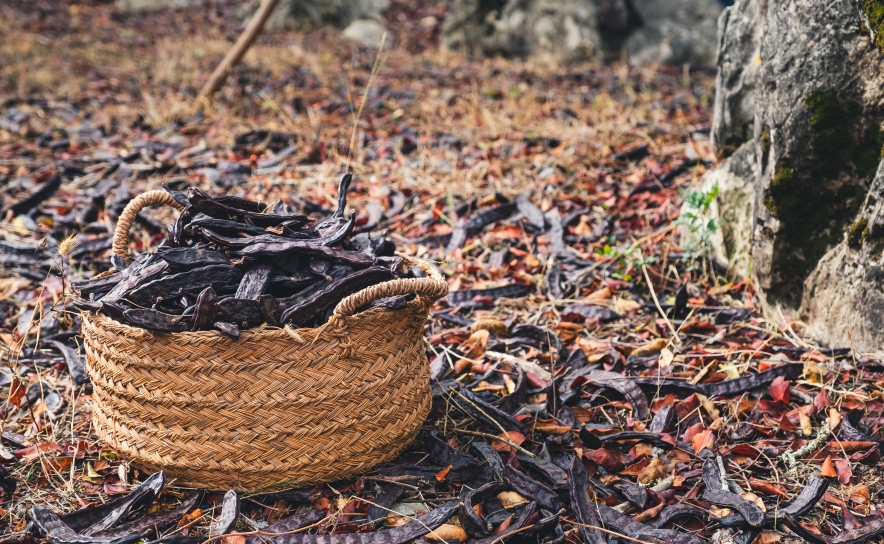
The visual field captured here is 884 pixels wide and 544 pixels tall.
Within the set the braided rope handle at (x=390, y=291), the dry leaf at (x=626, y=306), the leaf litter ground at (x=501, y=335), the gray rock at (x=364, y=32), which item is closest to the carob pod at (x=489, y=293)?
the leaf litter ground at (x=501, y=335)

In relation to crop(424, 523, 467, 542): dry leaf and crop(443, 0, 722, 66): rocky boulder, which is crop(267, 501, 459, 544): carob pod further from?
crop(443, 0, 722, 66): rocky boulder

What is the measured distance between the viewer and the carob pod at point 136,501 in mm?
2186

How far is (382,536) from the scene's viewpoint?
7.07 feet

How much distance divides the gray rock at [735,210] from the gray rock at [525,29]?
582 cm

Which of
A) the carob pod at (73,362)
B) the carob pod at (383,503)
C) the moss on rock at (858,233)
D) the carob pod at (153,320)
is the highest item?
the moss on rock at (858,233)

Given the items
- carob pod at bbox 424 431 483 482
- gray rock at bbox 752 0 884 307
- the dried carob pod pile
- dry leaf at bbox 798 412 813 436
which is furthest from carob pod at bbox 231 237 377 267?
gray rock at bbox 752 0 884 307

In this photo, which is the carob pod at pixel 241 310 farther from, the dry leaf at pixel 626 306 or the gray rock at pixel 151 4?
the gray rock at pixel 151 4

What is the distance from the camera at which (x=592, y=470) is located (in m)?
2.55

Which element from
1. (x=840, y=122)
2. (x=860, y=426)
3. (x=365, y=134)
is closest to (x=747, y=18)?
(x=840, y=122)

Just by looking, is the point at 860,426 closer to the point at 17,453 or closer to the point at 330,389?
the point at 330,389

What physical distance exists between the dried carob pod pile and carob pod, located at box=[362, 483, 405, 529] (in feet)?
1.96

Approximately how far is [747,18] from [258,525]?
10.8 feet

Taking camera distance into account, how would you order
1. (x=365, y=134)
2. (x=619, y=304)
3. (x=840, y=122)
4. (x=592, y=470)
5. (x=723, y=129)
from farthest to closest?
(x=365, y=134)
(x=723, y=129)
(x=619, y=304)
(x=840, y=122)
(x=592, y=470)

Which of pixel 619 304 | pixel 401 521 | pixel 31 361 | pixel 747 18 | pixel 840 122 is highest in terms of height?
pixel 747 18
